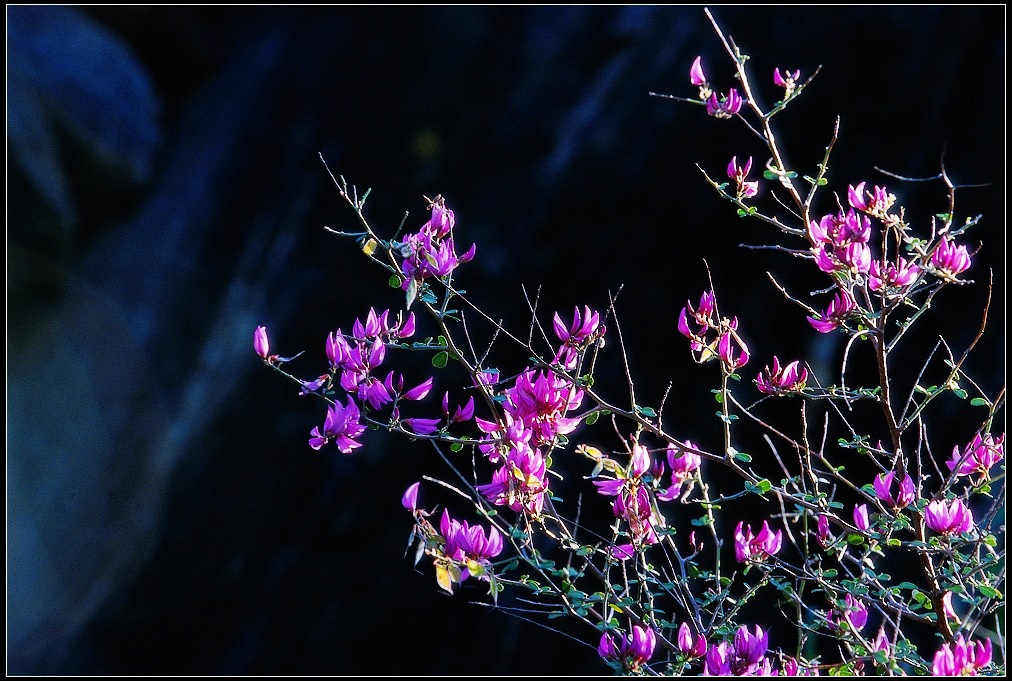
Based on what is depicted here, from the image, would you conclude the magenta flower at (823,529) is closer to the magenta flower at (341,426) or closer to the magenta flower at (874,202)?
the magenta flower at (874,202)

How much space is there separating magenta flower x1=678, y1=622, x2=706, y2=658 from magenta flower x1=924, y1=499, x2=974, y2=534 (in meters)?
0.37

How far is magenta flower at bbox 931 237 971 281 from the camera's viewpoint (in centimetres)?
127

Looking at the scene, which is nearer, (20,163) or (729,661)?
(729,661)

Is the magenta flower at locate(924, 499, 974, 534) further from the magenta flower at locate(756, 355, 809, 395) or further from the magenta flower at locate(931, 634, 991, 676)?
the magenta flower at locate(756, 355, 809, 395)

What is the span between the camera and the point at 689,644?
1.30m

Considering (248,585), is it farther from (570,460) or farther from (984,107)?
(984,107)

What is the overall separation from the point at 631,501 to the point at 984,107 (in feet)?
5.41

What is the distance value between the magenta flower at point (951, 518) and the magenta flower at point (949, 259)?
340 mm

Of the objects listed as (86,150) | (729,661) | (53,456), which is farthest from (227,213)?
(729,661)

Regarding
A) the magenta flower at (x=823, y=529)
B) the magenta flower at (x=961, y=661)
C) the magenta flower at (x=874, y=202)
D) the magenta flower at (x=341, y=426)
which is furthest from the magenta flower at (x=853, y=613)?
the magenta flower at (x=341, y=426)

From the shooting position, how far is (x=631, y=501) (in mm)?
1271

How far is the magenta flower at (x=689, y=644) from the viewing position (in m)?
1.28

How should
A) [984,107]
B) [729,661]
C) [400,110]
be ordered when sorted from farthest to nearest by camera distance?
[400,110] → [984,107] → [729,661]

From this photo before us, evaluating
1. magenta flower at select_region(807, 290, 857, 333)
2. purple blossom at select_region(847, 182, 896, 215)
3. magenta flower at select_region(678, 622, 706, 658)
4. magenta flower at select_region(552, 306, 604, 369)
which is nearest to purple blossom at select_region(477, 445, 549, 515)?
magenta flower at select_region(552, 306, 604, 369)
